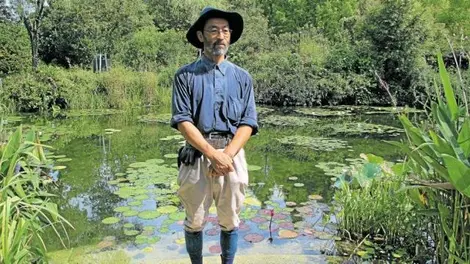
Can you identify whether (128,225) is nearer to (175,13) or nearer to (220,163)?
(220,163)

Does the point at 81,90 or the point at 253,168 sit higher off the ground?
the point at 81,90

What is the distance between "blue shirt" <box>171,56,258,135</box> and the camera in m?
1.92

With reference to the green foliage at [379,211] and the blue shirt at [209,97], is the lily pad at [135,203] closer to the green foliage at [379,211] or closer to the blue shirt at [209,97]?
the green foliage at [379,211]

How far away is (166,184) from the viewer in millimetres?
4258

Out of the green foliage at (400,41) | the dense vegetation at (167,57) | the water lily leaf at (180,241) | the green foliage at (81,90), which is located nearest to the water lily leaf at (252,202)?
the water lily leaf at (180,241)

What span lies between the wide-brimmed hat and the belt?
0.46 m

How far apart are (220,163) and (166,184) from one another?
8.31ft

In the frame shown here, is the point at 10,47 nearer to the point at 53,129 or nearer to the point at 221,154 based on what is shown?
the point at 53,129

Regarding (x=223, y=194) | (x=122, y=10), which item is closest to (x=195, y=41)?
(x=223, y=194)

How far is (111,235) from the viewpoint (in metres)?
3.05

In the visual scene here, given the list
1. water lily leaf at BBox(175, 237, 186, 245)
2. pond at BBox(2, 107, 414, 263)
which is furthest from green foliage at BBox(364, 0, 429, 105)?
water lily leaf at BBox(175, 237, 186, 245)

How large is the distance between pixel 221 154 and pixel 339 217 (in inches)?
57.8

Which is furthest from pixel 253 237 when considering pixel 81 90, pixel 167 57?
pixel 167 57

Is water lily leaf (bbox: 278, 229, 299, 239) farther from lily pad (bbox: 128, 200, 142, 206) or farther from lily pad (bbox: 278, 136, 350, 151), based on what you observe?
lily pad (bbox: 278, 136, 350, 151)
